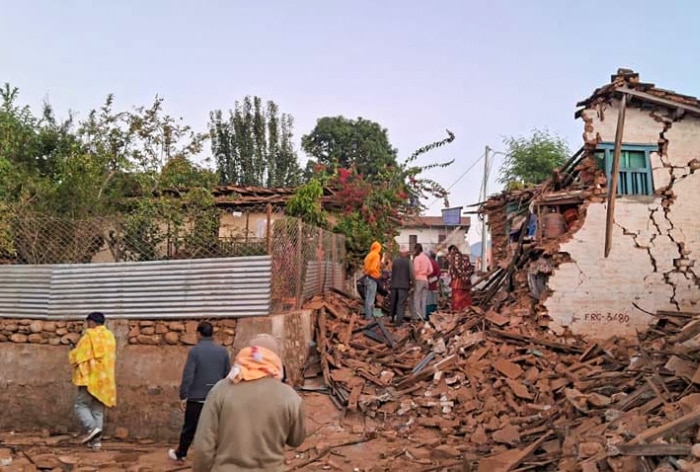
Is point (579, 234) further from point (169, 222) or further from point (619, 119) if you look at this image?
point (169, 222)

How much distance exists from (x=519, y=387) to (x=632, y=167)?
5566 mm

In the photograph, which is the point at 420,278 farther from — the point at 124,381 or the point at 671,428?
the point at 671,428

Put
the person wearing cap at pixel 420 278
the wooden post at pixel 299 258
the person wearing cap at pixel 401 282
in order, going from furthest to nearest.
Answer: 1. the person wearing cap at pixel 420 278
2. the person wearing cap at pixel 401 282
3. the wooden post at pixel 299 258

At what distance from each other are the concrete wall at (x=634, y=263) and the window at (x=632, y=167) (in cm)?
18

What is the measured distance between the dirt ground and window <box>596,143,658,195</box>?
687 cm

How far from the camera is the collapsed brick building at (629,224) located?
11.7m

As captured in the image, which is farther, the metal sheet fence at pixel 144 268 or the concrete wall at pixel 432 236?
the concrete wall at pixel 432 236

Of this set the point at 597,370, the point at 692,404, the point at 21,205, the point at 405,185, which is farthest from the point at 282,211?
the point at 692,404

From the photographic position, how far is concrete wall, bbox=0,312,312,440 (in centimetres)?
889

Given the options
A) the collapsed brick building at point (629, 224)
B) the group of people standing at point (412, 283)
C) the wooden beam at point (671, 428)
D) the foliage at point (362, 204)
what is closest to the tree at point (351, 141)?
the foliage at point (362, 204)

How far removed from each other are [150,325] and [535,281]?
7.82 m

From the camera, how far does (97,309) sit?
9617mm

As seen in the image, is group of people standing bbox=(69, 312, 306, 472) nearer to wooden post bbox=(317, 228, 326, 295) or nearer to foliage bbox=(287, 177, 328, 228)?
wooden post bbox=(317, 228, 326, 295)

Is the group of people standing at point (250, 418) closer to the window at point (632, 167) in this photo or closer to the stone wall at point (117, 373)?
the stone wall at point (117, 373)
